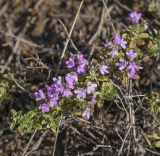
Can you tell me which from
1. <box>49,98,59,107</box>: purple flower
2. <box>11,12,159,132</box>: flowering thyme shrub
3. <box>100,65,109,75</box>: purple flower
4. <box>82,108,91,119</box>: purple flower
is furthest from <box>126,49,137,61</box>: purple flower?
<box>49,98,59,107</box>: purple flower

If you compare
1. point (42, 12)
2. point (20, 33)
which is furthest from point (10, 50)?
point (42, 12)

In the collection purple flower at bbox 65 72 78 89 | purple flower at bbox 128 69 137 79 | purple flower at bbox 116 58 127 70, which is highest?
purple flower at bbox 116 58 127 70

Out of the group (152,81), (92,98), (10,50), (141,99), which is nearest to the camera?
(92,98)

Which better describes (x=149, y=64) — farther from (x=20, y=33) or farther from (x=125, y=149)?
(x=20, y=33)

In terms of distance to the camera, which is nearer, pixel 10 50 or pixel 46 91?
pixel 46 91

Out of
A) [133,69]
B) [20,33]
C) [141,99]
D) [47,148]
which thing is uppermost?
[20,33]

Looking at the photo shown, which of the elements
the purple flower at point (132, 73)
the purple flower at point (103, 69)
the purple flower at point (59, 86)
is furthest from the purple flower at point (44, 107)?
the purple flower at point (132, 73)

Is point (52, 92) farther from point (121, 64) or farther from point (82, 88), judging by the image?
point (121, 64)

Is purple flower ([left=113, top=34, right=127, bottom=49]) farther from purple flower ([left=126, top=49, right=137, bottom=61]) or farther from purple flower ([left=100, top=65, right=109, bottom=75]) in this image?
purple flower ([left=100, top=65, right=109, bottom=75])
